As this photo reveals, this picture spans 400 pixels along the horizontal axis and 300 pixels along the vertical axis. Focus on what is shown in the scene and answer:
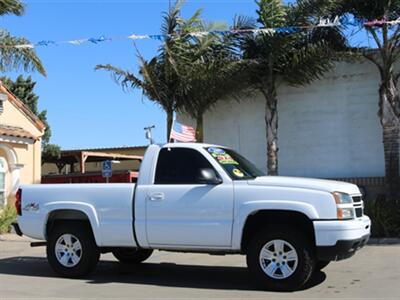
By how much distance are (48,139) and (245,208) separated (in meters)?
33.2

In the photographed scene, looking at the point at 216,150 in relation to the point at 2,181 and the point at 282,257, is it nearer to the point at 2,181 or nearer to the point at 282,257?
the point at 282,257

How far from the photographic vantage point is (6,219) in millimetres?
17156

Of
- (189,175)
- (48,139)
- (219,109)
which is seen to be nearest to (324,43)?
(219,109)

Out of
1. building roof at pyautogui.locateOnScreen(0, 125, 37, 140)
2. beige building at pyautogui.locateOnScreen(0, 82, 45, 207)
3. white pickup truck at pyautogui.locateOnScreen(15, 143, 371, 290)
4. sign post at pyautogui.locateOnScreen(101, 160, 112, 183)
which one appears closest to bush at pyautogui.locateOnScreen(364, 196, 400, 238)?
white pickup truck at pyautogui.locateOnScreen(15, 143, 371, 290)

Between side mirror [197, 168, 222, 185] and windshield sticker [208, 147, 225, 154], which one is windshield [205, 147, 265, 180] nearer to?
windshield sticker [208, 147, 225, 154]

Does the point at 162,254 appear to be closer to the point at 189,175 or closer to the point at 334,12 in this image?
the point at 189,175

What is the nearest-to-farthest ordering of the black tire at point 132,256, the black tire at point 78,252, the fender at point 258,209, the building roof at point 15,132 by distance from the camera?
the fender at point 258,209 < the black tire at point 78,252 < the black tire at point 132,256 < the building roof at point 15,132

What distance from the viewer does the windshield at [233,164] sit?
8.53 m

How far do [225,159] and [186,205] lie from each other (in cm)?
95

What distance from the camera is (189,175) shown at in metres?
8.65

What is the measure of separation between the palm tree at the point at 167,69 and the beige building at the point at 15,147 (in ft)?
11.5

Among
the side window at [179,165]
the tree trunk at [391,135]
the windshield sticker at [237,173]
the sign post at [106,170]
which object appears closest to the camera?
the windshield sticker at [237,173]

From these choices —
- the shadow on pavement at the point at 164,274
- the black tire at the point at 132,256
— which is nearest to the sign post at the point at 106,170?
the shadow on pavement at the point at 164,274

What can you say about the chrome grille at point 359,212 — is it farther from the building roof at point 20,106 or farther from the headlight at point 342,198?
the building roof at point 20,106
